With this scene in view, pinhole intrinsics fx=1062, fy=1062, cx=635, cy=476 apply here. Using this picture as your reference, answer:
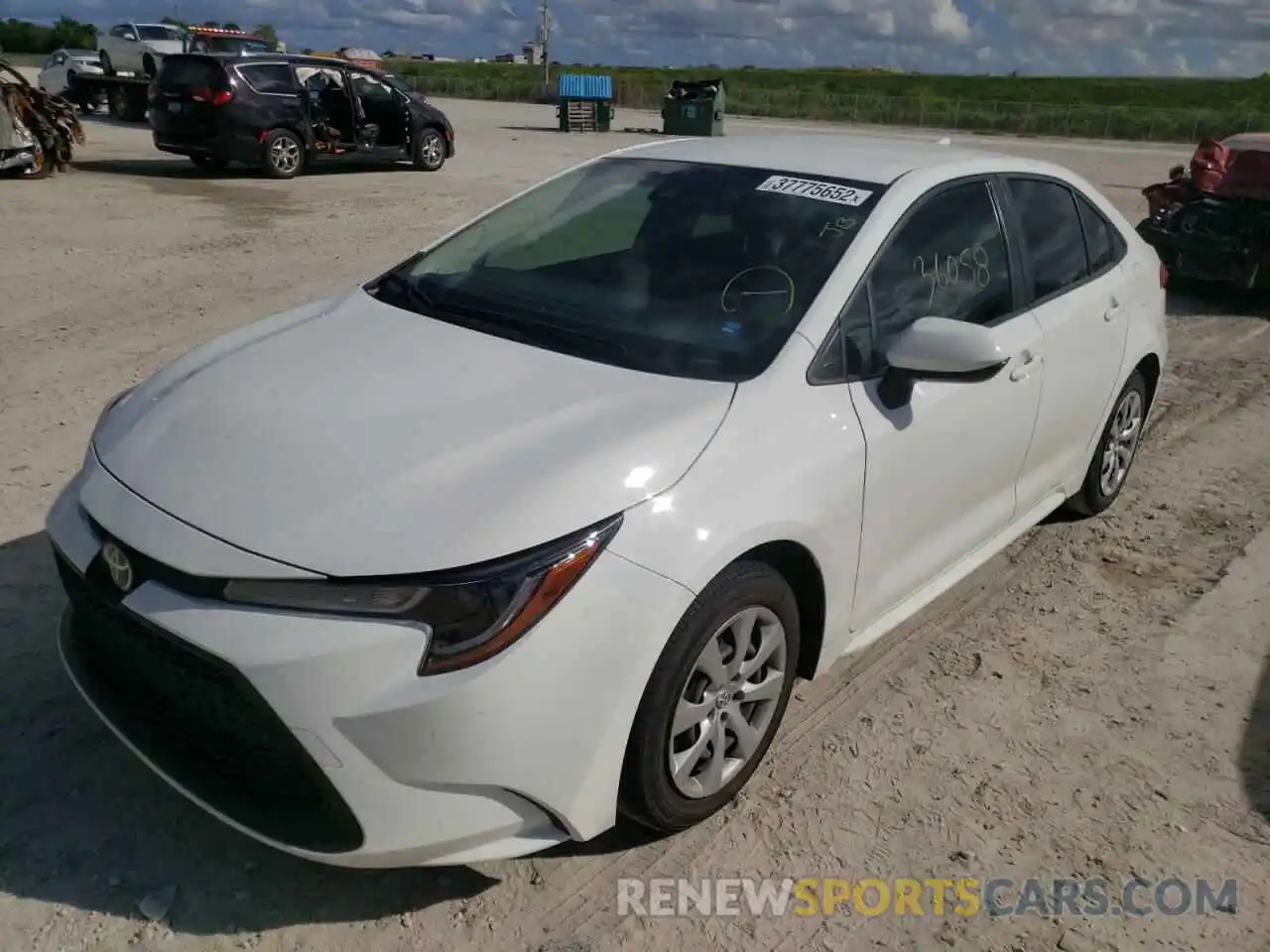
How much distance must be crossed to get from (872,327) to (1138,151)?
35.5 metres

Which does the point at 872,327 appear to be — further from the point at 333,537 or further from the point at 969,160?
the point at 333,537

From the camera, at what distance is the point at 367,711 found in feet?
7.00

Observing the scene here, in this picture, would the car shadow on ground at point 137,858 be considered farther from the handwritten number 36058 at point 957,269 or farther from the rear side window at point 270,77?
the rear side window at point 270,77

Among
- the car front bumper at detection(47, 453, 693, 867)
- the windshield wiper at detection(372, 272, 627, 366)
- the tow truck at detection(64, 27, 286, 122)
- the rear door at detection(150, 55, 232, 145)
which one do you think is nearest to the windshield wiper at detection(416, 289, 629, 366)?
the windshield wiper at detection(372, 272, 627, 366)

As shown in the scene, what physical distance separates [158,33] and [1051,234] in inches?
1107

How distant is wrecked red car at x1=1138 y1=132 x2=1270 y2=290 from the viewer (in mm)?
9383

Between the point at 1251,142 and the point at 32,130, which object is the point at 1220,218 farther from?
the point at 32,130

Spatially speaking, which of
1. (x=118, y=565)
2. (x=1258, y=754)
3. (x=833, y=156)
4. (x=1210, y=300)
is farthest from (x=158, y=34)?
(x=1258, y=754)

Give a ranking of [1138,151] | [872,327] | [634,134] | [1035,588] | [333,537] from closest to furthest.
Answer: [333,537] → [872,327] → [1035,588] → [634,134] → [1138,151]

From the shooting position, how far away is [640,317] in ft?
10.3

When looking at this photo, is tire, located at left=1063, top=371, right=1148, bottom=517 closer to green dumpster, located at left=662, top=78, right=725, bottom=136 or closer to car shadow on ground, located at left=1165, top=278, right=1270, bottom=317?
car shadow on ground, located at left=1165, top=278, right=1270, bottom=317

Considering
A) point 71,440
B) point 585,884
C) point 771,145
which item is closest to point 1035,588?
point 771,145

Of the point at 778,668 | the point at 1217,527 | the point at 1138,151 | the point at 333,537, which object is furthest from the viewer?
the point at 1138,151

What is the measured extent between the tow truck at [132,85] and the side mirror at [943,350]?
22.4m
